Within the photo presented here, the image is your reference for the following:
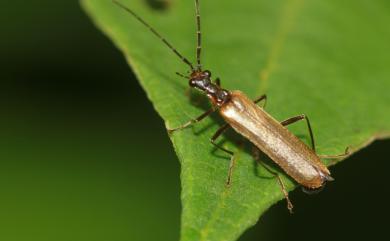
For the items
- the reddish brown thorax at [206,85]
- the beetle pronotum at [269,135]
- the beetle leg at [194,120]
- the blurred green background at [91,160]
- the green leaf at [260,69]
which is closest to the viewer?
the green leaf at [260,69]

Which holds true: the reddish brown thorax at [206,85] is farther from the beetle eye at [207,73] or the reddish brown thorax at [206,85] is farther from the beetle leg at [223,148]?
the beetle leg at [223,148]

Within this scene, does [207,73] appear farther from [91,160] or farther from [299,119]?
[91,160]

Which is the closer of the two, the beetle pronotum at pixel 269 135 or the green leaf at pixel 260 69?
the green leaf at pixel 260 69

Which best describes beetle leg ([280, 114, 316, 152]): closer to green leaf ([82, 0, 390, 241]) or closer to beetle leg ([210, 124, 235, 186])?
green leaf ([82, 0, 390, 241])

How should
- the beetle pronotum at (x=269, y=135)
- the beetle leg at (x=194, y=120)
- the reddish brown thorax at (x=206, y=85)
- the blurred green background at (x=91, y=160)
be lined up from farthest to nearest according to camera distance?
the blurred green background at (x=91, y=160) < the reddish brown thorax at (x=206, y=85) < the beetle pronotum at (x=269, y=135) < the beetle leg at (x=194, y=120)

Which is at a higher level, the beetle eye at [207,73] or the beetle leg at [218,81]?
the beetle eye at [207,73]

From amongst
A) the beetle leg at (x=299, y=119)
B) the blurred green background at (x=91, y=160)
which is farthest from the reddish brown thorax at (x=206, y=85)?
the blurred green background at (x=91, y=160)

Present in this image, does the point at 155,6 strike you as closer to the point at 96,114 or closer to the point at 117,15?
the point at 117,15
